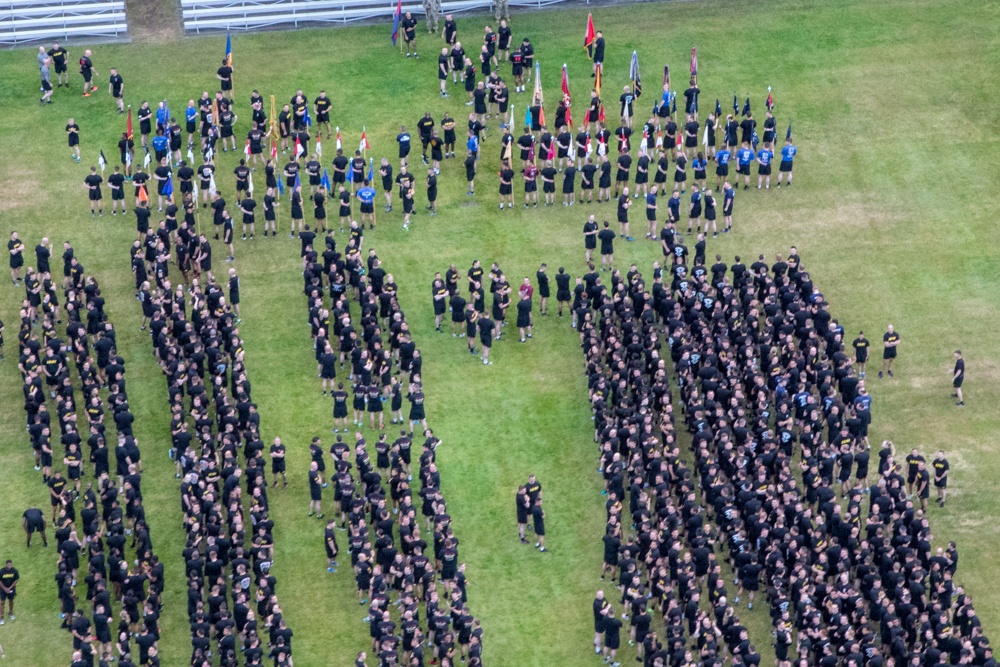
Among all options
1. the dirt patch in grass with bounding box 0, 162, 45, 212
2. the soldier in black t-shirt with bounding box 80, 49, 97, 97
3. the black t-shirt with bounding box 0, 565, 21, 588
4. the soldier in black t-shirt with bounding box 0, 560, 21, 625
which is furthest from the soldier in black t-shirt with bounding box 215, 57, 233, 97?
the black t-shirt with bounding box 0, 565, 21, 588

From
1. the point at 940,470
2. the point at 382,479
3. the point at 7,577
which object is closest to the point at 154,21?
the point at 382,479

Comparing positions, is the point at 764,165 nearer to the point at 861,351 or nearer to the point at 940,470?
the point at 861,351

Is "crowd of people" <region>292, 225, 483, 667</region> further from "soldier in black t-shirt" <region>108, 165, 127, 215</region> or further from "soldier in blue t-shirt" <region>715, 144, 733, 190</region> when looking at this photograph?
"soldier in blue t-shirt" <region>715, 144, 733, 190</region>

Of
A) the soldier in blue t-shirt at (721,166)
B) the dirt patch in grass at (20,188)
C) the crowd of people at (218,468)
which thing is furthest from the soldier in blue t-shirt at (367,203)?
the soldier in blue t-shirt at (721,166)

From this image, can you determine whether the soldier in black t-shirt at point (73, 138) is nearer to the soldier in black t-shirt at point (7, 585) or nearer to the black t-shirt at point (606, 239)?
the black t-shirt at point (606, 239)

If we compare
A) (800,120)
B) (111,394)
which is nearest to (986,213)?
(800,120)

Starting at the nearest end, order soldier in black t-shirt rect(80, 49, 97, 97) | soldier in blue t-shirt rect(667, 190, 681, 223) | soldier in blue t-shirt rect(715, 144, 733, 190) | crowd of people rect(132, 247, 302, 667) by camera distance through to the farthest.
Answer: crowd of people rect(132, 247, 302, 667) < soldier in blue t-shirt rect(667, 190, 681, 223) < soldier in blue t-shirt rect(715, 144, 733, 190) < soldier in black t-shirt rect(80, 49, 97, 97)

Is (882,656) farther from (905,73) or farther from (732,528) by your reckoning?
(905,73)
